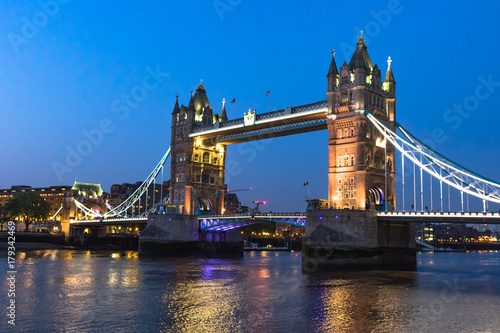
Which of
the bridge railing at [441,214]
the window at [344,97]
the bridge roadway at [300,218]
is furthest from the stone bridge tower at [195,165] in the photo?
the bridge railing at [441,214]

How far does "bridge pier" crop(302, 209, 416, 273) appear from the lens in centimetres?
4956

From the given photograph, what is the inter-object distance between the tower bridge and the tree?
43.8 meters

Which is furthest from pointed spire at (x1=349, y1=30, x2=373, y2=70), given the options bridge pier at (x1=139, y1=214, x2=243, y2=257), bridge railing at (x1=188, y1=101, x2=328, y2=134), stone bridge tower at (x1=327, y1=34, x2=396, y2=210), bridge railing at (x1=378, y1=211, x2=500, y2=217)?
bridge pier at (x1=139, y1=214, x2=243, y2=257)

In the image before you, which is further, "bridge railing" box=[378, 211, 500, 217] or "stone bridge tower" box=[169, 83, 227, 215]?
"stone bridge tower" box=[169, 83, 227, 215]

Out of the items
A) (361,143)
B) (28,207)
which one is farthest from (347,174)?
(28,207)

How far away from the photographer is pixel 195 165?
7969 centimetres

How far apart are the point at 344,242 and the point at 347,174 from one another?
958cm

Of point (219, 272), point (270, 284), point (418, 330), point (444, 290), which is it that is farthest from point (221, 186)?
point (418, 330)

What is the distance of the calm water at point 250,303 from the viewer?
2266 centimetres

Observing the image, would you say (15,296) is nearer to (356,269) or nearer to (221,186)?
(356,269)

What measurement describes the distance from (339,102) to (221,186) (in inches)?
1238

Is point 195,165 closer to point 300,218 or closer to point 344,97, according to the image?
point 300,218

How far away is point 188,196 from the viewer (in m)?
78.9

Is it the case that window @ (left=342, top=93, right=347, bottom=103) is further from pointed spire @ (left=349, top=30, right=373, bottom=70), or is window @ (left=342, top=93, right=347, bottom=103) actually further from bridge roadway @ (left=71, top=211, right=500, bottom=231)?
bridge roadway @ (left=71, top=211, right=500, bottom=231)
